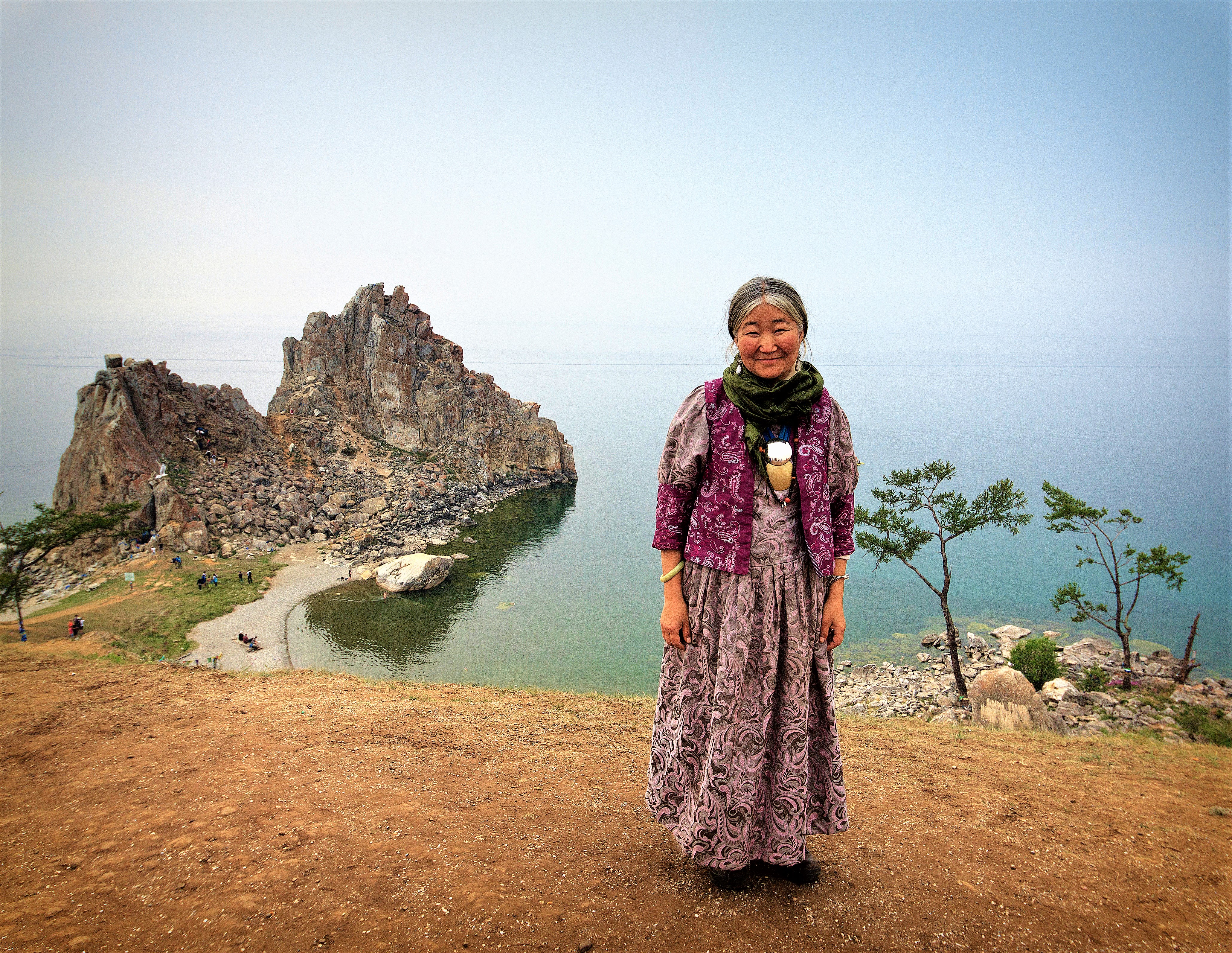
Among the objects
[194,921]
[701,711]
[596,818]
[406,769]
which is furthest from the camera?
[406,769]

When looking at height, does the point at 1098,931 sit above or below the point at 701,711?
below

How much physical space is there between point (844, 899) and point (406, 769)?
12.0ft

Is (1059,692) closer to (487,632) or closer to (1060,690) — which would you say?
(1060,690)

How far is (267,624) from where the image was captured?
22422mm

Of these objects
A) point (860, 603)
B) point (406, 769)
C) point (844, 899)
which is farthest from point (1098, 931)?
point (860, 603)

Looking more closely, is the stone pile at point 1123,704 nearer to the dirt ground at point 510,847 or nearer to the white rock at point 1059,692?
the white rock at point 1059,692

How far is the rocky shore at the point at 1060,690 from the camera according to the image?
11875mm

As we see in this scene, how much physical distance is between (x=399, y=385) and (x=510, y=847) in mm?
50077

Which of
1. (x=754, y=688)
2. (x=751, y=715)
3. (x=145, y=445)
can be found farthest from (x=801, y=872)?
(x=145, y=445)

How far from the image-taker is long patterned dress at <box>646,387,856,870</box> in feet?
9.76

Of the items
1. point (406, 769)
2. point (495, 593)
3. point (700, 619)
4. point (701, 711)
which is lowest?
point (495, 593)

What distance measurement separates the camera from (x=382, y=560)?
29734mm

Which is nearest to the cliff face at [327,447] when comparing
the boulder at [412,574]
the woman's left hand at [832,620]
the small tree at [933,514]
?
the boulder at [412,574]

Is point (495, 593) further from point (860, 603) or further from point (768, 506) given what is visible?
point (768, 506)
